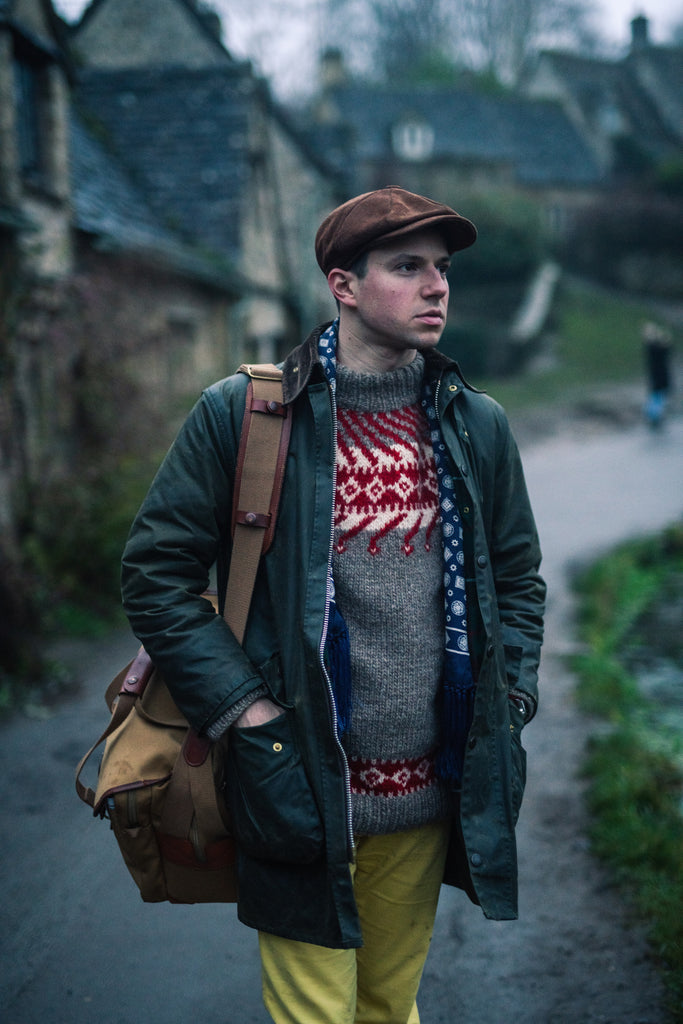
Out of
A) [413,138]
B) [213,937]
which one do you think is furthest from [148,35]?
[413,138]

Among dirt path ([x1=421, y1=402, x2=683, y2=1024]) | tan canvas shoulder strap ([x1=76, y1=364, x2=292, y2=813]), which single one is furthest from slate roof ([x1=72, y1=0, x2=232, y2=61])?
tan canvas shoulder strap ([x1=76, y1=364, x2=292, y2=813])

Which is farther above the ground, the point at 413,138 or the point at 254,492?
the point at 413,138

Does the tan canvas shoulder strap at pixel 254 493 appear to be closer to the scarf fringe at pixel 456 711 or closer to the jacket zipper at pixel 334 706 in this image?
the jacket zipper at pixel 334 706

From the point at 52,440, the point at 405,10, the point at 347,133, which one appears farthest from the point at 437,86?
the point at 52,440

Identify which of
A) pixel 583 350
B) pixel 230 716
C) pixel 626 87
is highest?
Result: pixel 626 87

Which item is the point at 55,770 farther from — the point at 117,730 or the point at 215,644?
the point at 215,644

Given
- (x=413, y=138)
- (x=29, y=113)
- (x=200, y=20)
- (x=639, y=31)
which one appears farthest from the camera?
(x=639, y=31)

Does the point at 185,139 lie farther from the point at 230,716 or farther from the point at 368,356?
the point at 230,716

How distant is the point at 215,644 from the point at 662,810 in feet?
8.85

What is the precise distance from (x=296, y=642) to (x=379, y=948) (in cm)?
89

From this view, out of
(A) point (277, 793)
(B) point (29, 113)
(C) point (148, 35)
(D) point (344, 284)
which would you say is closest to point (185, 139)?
(C) point (148, 35)

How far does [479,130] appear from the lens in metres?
36.7

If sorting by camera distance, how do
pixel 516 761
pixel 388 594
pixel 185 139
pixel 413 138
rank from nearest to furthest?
pixel 388 594
pixel 516 761
pixel 185 139
pixel 413 138

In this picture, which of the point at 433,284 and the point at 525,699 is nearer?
the point at 433,284
